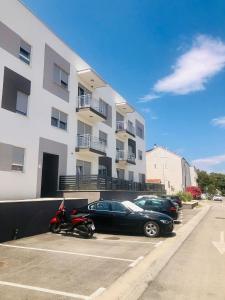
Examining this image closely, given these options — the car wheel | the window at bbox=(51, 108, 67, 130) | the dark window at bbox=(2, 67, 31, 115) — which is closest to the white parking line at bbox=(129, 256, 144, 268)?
the car wheel

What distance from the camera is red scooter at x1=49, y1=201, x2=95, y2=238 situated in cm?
1193

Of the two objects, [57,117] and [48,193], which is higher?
[57,117]

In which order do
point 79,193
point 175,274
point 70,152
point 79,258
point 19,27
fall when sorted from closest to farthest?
1. point 175,274
2. point 79,258
3. point 19,27
4. point 79,193
5. point 70,152

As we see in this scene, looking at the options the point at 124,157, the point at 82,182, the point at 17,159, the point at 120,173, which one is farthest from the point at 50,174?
the point at 120,173

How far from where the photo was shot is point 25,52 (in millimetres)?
17578

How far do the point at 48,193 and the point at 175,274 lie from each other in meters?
14.6

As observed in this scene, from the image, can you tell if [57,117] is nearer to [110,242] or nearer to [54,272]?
[110,242]

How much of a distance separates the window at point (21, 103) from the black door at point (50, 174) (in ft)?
13.5

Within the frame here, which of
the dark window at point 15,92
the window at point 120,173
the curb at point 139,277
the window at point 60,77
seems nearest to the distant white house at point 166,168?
the window at point 120,173

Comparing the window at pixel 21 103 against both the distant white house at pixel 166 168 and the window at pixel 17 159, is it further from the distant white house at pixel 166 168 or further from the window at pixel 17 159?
the distant white house at pixel 166 168

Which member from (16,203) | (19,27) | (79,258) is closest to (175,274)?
(79,258)

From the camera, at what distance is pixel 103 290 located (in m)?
5.82

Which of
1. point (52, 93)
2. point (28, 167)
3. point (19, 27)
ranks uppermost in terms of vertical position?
point (19, 27)

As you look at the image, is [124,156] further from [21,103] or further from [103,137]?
[21,103]
